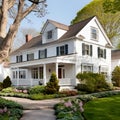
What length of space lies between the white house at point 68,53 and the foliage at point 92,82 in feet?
4.08

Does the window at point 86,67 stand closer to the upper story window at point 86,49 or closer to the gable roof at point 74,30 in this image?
the upper story window at point 86,49

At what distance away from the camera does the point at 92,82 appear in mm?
28547

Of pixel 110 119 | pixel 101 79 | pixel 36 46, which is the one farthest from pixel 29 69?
pixel 110 119

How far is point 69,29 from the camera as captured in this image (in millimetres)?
36000

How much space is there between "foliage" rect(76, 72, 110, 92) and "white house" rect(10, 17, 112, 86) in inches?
49.0

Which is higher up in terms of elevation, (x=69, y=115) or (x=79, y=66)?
(x=79, y=66)

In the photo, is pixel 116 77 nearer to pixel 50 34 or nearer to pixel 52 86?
pixel 50 34

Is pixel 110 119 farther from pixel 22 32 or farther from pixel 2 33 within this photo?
pixel 22 32

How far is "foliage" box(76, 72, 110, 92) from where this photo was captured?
27828 millimetres

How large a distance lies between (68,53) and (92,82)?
5.38 metres

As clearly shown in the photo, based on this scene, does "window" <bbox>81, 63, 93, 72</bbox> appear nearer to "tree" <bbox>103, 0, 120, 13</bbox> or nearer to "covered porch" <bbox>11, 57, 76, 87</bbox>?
"covered porch" <bbox>11, 57, 76, 87</bbox>

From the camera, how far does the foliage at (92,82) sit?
91.3ft

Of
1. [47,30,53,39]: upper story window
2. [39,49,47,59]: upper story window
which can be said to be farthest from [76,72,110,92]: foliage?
[47,30,53,39]: upper story window

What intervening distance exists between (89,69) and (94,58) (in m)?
1.90
